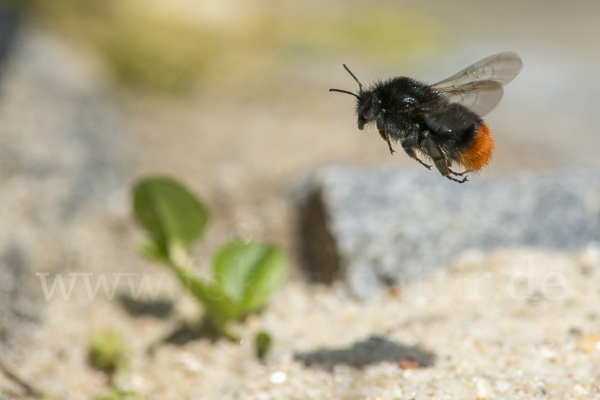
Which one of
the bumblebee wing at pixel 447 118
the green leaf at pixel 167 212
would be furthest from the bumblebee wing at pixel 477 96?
the green leaf at pixel 167 212

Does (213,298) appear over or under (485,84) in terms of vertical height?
under

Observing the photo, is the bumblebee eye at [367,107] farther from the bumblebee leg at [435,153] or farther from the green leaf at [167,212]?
the green leaf at [167,212]

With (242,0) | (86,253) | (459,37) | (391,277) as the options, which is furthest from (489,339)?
(459,37)

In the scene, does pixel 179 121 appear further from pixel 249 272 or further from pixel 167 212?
pixel 249 272

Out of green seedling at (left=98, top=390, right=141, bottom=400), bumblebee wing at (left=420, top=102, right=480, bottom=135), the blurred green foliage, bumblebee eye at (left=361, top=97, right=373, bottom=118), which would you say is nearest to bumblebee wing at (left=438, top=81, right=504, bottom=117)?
bumblebee wing at (left=420, top=102, right=480, bottom=135)

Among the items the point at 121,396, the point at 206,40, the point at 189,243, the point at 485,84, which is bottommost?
the point at 121,396

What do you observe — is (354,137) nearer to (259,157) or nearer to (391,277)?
(259,157)

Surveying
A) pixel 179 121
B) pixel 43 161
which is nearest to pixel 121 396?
pixel 43 161
